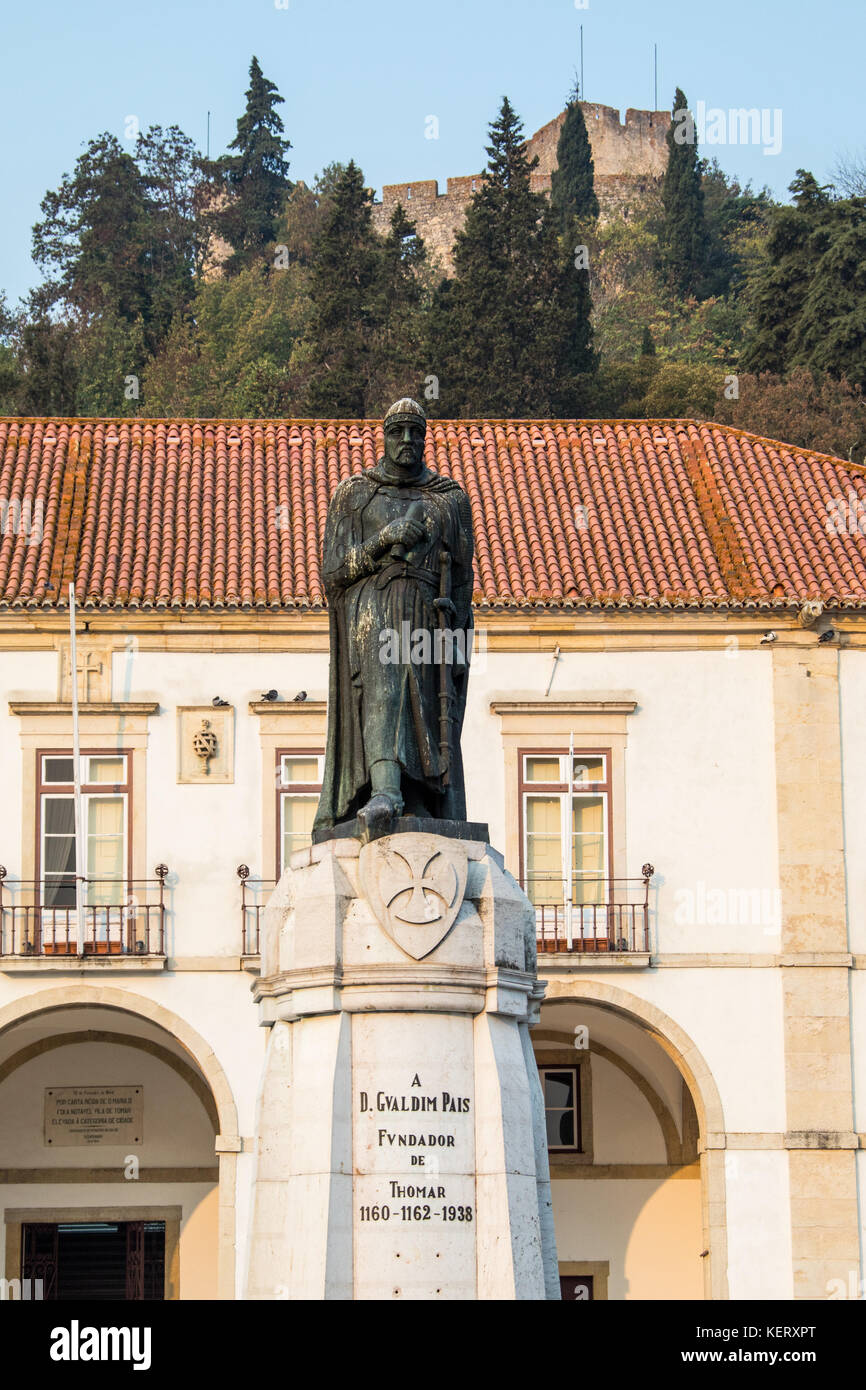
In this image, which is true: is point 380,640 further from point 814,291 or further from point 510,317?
point 814,291

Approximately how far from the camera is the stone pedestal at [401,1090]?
10617 mm

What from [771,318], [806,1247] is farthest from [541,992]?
[771,318]

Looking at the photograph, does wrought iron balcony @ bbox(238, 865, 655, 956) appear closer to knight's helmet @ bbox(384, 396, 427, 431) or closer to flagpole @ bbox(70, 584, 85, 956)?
flagpole @ bbox(70, 584, 85, 956)

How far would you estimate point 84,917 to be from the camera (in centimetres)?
2556

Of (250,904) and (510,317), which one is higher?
(510,317)

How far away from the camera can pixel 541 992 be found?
1143cm

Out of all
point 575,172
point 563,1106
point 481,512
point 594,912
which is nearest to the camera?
point 594,912

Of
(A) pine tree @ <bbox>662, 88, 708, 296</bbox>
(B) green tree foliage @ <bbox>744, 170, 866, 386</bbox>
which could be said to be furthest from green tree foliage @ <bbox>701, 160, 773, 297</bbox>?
(B) green tree foliage @ <bbox>744, 170, 866, 386</bbox>

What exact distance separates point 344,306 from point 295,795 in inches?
1068

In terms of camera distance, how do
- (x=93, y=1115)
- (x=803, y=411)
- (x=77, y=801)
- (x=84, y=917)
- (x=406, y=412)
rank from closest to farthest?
1. (x=406, y=412)
2. (x=77, y=801)
3. (x=84, y=917)
4. (x=93, y=1115)
5. (x=803, y=411)

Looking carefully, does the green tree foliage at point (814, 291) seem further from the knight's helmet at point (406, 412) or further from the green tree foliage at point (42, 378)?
the knight's helmet at point (406, 412)

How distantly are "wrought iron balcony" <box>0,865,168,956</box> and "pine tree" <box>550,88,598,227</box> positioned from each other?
5086cm

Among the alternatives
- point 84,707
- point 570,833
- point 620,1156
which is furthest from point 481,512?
point 620,1156

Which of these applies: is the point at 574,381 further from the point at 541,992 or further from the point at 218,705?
the point at 541,992
